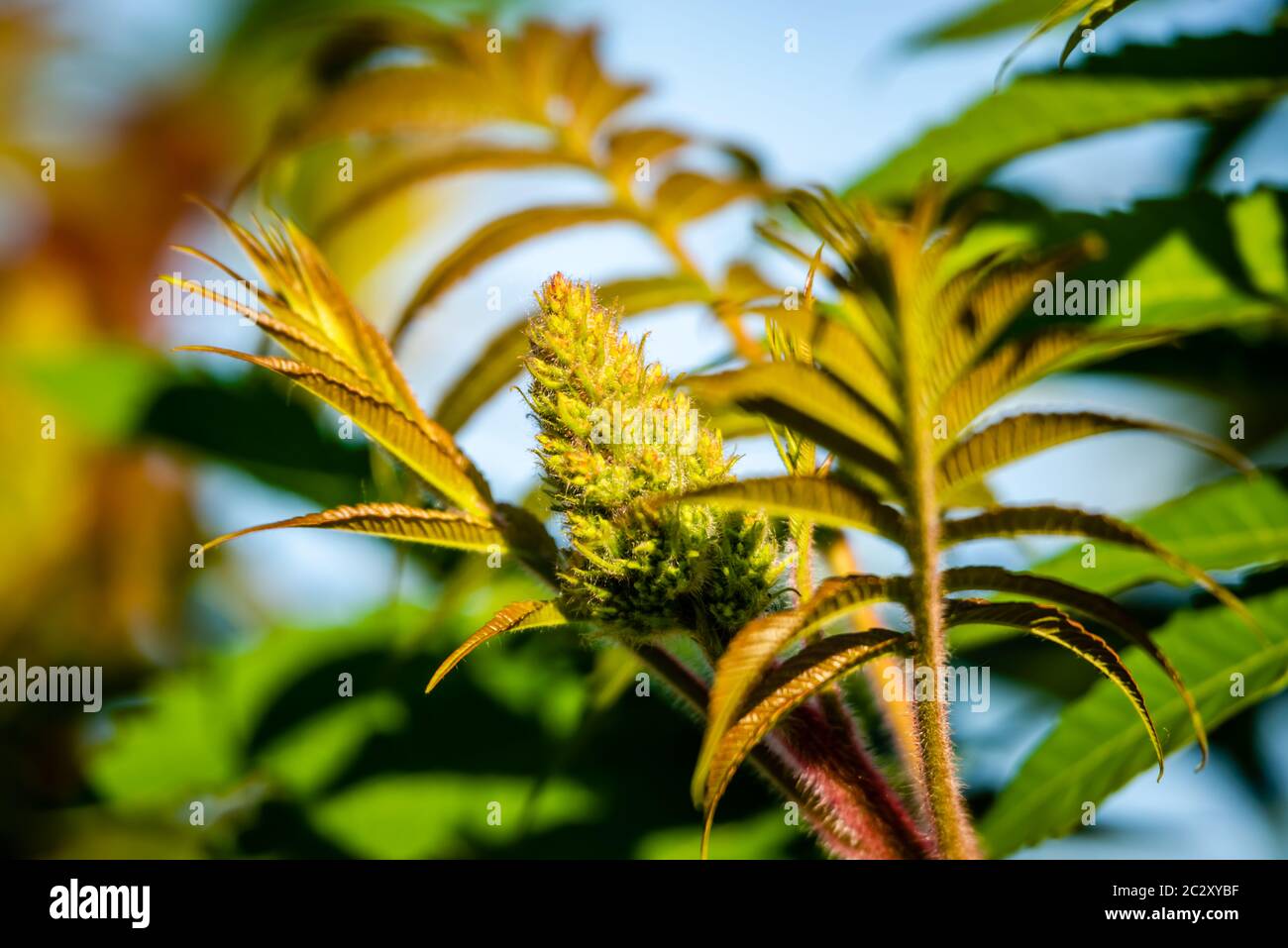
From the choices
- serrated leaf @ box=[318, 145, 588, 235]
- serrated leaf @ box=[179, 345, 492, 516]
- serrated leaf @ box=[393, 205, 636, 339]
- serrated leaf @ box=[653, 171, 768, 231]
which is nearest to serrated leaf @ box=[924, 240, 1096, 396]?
serrated leaf @ box=[179, 345, 492, 516]

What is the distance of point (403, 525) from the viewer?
0.85 metres

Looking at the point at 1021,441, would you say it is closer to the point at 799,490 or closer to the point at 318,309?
the point at 799,490

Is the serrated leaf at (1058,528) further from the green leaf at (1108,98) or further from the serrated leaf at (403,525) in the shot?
the green leaf at (1108,98)

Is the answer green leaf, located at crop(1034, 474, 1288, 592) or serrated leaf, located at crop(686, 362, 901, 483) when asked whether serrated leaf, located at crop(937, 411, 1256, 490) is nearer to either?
serrated leaf, located at crop(686, 362, 901, 483)

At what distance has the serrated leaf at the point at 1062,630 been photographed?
76 centimetres

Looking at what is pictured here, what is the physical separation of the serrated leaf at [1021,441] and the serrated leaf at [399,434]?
16.0 inches

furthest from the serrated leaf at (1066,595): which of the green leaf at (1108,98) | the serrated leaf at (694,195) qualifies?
the serrated leaf at (694,195)

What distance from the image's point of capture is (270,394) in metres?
1.83

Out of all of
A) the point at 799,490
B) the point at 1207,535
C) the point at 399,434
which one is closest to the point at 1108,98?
the point at 1207,535

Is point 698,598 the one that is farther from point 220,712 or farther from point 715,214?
point 220,712

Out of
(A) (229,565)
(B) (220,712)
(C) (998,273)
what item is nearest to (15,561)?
(A) (229,565)

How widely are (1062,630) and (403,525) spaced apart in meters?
0.51

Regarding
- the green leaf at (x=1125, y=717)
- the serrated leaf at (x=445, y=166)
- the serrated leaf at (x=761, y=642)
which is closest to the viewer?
the serrated leaf at (x=761, y=642)

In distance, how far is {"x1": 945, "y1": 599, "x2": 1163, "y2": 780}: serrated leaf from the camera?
76 cm
